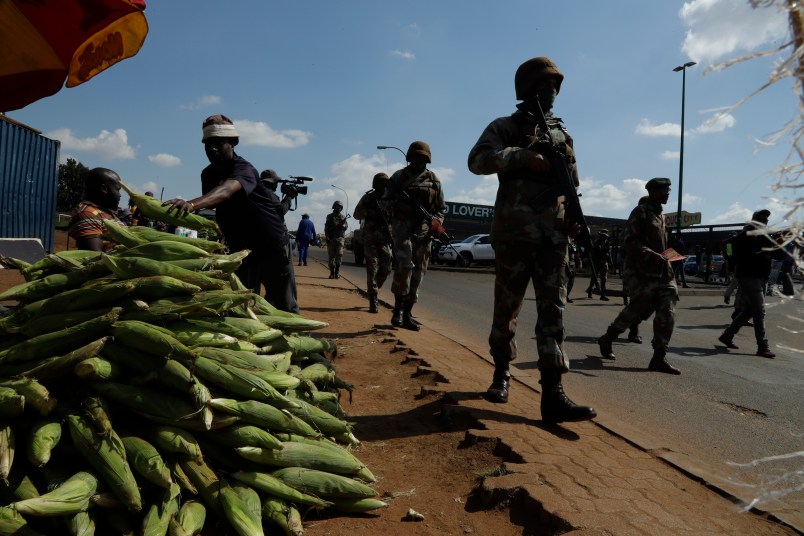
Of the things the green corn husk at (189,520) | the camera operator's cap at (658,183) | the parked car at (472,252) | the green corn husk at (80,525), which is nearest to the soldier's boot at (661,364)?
the camera operator's cap at (658,183)

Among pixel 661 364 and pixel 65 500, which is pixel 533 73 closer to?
pixel 65 500

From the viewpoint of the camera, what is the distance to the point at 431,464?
3072mm

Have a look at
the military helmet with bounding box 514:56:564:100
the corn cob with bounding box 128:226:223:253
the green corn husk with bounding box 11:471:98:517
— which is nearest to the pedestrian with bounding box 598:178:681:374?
the military helmet with bounding box 514:56:564:100

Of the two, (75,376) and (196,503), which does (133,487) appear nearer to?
(196,503)

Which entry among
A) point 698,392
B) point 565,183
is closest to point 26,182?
point 565,183

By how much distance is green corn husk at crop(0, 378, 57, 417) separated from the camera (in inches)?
79.2

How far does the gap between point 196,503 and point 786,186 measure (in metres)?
2.02

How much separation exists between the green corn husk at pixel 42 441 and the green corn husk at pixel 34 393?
0.18ft

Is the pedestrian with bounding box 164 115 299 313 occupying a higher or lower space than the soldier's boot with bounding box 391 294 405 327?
higher

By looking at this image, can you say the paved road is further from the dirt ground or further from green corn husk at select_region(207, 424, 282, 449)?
green corn husk at select_region(207, 424, 282, 449)

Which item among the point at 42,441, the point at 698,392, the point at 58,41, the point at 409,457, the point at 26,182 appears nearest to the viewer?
the point at 42,441

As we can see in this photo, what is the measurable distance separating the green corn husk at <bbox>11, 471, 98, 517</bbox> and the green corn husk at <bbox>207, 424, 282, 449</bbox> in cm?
42

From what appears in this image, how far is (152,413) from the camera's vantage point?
2154mm

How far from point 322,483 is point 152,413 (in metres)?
0.70
